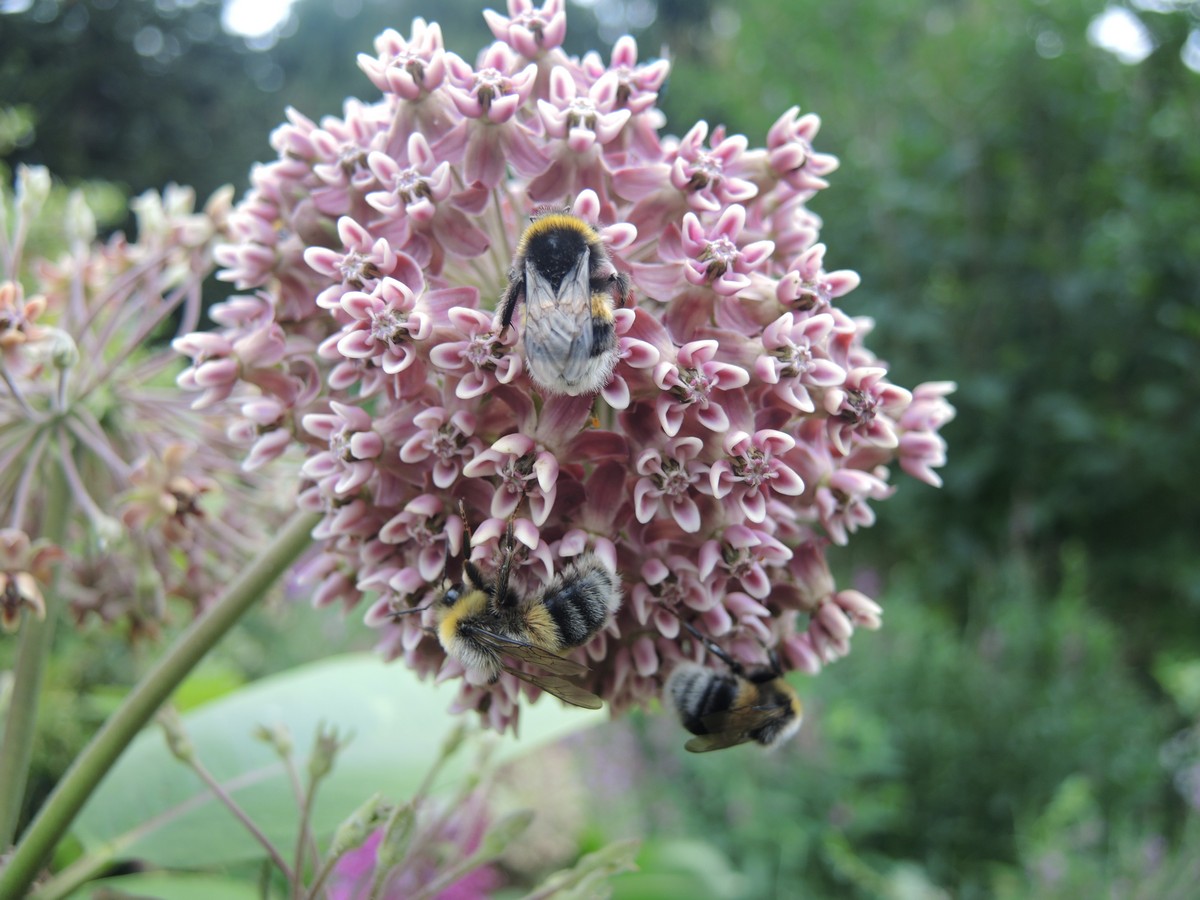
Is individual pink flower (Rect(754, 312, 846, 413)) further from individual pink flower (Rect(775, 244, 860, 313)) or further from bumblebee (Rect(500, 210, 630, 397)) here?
bumblebee (Rect(500, 210, 630, 397))

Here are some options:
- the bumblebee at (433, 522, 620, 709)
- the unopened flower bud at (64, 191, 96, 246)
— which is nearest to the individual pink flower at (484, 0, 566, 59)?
the bumblebee at (433, 522, 620, 709)

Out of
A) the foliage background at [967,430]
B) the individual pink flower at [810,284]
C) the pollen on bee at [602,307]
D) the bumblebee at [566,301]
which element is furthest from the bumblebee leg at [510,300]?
the foliage background at [967,430]

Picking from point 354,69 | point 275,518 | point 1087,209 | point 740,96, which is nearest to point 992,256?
point 1087,209

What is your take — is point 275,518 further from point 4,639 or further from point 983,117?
point 983,117

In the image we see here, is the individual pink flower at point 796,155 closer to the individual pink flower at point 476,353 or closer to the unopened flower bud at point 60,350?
the individual pink flower at point 476,353

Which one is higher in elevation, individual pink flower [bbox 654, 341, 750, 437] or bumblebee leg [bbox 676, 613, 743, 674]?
individual pink flower [bbox 654, 341, 750, 437]

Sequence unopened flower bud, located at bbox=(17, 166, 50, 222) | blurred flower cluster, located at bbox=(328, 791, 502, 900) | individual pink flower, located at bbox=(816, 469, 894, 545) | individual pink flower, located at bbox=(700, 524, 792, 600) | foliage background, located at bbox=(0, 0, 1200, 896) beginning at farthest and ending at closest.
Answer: foliage background, located at bbox=(0, 0, 1200, 896) < blurred flower cluster, located at bbox=(328, 791, 502, 900) < unopened flower bud, located at bbox=(17, 166, 50, 222) < individual pink flower, located at bbox=(816, 469, 894, 545) < individual pink flower, located at bbox=(700, 524, 792, 600)

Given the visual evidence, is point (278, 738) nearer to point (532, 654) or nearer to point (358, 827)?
point (358, 827)

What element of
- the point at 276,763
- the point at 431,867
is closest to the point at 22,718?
the point at 276,763
